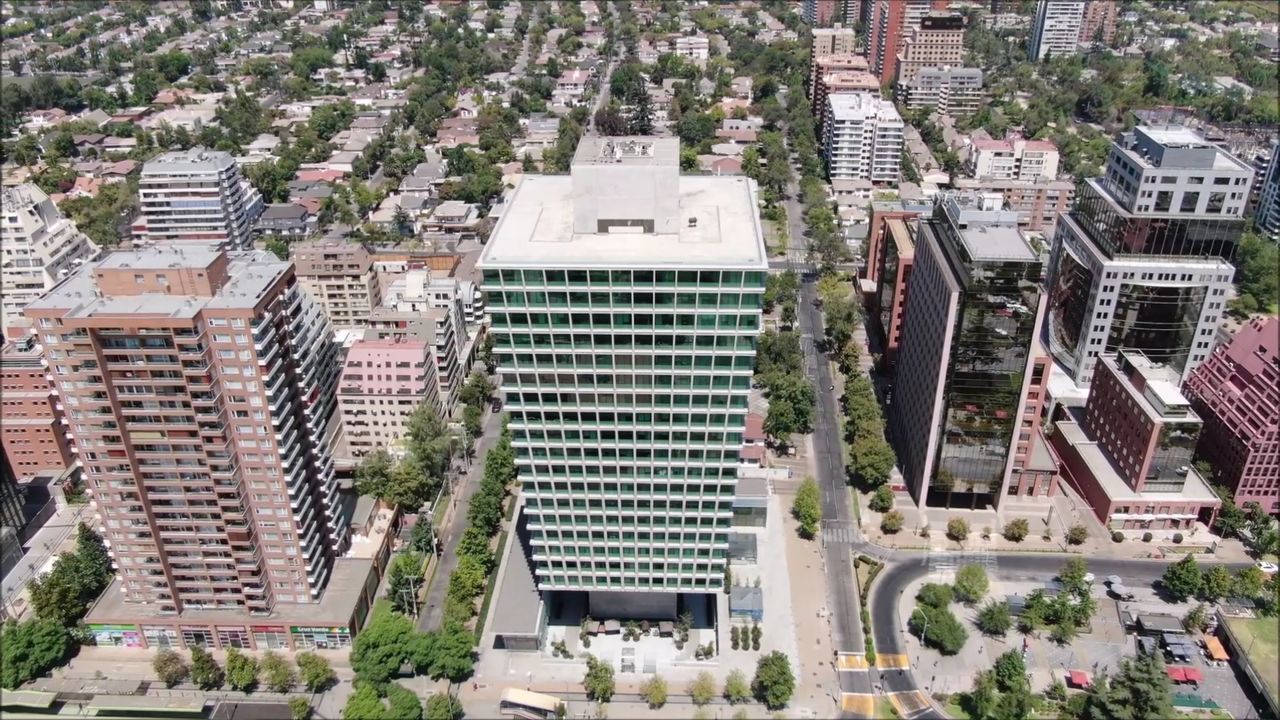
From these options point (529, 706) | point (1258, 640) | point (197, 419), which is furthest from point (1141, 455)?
point (197, 419)

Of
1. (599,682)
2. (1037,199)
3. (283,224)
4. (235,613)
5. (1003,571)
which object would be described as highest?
(1037,199)

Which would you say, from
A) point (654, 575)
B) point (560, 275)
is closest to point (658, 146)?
point (560, 275)

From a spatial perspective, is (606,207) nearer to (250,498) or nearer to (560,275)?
(560,275)

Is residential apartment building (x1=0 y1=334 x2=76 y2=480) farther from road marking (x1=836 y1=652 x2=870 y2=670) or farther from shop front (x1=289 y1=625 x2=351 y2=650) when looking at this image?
road marking (x1=836 y1=652 x2=870 y2=670)

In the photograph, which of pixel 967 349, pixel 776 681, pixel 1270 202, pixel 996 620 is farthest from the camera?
pixel 1270 202

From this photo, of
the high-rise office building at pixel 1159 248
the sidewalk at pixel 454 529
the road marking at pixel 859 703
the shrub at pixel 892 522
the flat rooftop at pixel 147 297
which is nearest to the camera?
the flat rooftop at pixel 147 297

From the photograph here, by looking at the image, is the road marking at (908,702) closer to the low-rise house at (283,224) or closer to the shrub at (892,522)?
the shrub at (892,522)

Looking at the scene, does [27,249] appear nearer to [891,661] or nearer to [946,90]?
[891,661]

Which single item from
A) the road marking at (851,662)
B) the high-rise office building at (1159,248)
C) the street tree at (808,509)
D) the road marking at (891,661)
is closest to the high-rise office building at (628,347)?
the road marking at (851,662)
